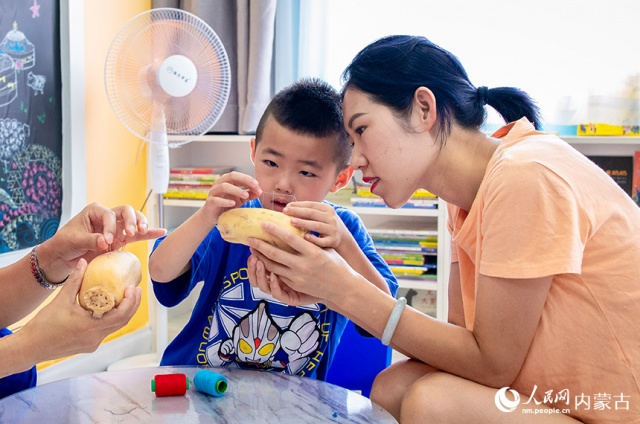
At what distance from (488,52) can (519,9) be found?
9.7 inches

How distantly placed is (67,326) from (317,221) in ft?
1.60

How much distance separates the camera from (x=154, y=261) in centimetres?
121

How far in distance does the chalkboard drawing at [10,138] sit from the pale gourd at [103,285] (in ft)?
4.48

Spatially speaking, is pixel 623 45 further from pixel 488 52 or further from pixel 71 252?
pixel 71 252

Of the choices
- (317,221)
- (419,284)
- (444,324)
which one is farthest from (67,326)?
(419,284)

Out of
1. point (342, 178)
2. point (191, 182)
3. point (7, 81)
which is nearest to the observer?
point (342, 178)

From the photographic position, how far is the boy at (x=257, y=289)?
122 cm

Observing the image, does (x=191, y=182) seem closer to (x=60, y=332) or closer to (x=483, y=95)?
(x=483, y=95)

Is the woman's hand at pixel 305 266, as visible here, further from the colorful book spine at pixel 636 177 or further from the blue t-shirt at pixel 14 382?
the colorful book spine at pixel 636 177

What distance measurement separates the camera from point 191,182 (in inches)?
109

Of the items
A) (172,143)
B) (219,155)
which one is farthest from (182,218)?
(172,143)

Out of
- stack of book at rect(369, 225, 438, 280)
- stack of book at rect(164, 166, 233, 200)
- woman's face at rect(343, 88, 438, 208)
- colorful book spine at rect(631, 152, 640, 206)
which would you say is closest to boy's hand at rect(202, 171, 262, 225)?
woman's face at rect(343, 88, 438, 208)

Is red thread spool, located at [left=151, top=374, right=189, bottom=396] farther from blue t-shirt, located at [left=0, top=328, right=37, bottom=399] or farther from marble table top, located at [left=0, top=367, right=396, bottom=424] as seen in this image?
blue t-shirt, located at [left=0, top=328, right=37, bottom=399]

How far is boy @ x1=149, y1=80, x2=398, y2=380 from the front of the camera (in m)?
1.22
